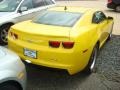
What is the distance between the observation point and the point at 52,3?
10.8m

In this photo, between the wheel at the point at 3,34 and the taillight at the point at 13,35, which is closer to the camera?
the taillight at the point at 13,35

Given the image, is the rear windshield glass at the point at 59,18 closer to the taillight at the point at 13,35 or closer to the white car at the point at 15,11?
the taillight at the point at 13,35

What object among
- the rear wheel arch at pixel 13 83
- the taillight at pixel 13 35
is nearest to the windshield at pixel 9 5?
the taillight at pixel 13 35

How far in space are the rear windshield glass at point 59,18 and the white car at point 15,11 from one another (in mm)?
2105

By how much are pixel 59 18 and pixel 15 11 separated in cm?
295

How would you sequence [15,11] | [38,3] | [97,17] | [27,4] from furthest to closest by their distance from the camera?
1. [38,3]
2. [27,4]
3. [15,11]
4. [97,17]

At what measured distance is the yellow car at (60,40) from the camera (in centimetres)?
500

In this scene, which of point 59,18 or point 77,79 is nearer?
point 77,79

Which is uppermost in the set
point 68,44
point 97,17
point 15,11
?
point 68,44

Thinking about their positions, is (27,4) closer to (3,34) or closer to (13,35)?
(3,34)

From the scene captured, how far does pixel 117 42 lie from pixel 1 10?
404 cm

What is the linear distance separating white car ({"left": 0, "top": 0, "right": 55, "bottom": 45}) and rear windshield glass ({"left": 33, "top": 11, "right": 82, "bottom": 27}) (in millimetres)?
2105

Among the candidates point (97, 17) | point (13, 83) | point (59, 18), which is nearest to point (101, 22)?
point (97, 17)

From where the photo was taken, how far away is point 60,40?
5043 mm
